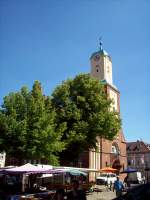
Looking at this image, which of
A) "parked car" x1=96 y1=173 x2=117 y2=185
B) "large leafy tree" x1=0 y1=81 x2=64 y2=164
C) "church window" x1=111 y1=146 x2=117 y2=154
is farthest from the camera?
"church window" x1=111 y1=146 x2=117 y2=154

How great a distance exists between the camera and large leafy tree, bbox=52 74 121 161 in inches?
1449

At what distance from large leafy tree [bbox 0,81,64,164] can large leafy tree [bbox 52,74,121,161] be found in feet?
14.6

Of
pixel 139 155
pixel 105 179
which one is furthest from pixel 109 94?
pixel 139 155

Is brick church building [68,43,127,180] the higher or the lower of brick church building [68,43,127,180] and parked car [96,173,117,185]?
the higher

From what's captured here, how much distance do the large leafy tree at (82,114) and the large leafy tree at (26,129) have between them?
14.6 ft

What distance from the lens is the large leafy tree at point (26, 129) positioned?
2997 centimetres

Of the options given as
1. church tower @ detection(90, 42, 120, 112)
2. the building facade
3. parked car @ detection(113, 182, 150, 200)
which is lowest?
parked car @ detection(113, 182, 150, 200)

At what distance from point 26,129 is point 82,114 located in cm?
949

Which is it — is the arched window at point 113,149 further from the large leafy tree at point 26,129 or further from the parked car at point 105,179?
the large leafy tree at point 26,129

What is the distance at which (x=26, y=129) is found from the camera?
30.3 metres

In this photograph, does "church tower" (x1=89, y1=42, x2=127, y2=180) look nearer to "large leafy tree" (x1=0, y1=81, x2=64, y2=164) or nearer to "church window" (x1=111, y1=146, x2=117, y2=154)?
"church window" (x1=111, y1=146, x2=117, y2=154)

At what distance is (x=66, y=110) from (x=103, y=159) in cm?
1685

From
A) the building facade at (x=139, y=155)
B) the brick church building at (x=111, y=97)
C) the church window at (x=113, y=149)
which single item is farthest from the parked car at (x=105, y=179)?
the building facade at (x=139, y=155)

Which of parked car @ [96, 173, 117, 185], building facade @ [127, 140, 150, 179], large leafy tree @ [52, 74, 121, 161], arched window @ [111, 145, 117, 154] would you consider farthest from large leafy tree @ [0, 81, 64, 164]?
building facade @ [127, 140, 150, 179]
